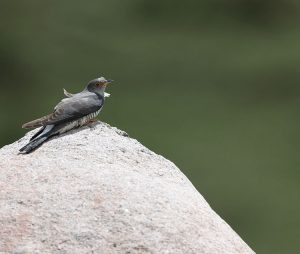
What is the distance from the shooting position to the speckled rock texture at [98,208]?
2.63 metres

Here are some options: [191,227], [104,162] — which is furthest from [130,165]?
[191,227]

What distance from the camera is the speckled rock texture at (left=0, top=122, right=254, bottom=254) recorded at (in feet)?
8.64

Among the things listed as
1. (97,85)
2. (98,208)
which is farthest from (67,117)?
(98,208)

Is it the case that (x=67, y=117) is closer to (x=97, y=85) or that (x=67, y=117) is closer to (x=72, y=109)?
(x=72, y=109)

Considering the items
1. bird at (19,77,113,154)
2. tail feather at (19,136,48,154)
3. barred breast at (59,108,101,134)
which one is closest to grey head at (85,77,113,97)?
bird at (19,77,113,154)

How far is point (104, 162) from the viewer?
315 centimetres

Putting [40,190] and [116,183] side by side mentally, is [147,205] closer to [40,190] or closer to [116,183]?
[116,183]

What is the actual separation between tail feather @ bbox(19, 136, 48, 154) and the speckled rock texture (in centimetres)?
3

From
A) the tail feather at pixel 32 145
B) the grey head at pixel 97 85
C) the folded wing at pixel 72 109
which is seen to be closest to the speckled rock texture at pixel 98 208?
the tail feather at pixel 32 145

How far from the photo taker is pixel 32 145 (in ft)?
10.8

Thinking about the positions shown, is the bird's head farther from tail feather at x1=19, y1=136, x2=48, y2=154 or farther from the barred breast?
tail feather at x1=19, y1=136, x2=48, y2=154

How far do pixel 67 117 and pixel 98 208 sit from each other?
786mm

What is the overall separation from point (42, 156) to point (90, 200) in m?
0.47

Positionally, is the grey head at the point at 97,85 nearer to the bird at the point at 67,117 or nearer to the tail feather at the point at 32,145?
the bird at the point at 67,117
